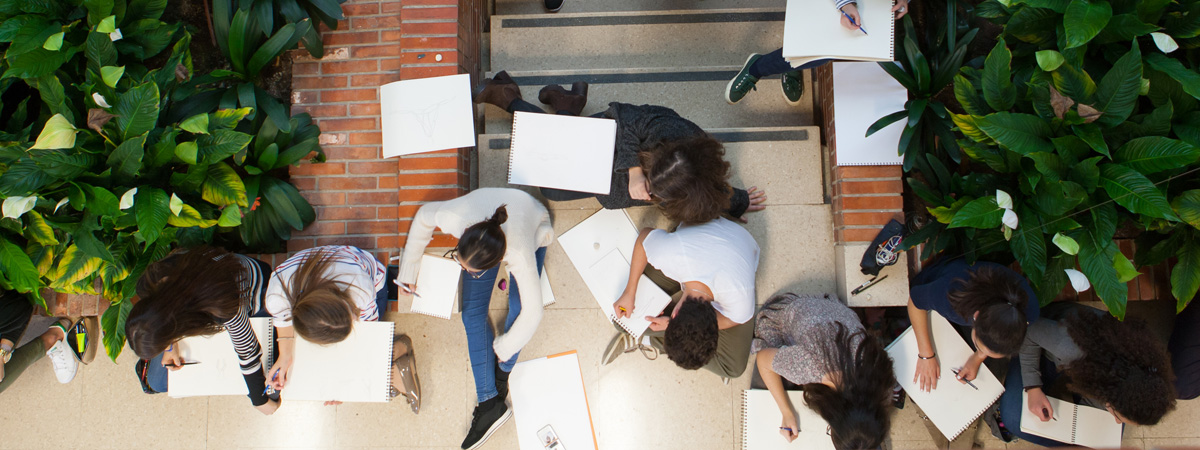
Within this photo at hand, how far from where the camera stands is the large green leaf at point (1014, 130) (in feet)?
6.19

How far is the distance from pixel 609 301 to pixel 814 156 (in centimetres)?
128

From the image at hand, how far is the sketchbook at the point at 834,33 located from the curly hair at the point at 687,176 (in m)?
0.61

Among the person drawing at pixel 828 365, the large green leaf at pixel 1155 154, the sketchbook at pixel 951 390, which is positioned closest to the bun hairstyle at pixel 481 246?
the person drawing at pixel 828 365

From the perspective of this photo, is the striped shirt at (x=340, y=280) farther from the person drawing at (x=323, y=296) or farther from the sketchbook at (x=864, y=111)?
the sketchbook at (x=864, y=111)

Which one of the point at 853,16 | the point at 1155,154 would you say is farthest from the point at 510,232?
the point at 1155,154

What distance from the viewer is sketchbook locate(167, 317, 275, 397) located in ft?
8.40

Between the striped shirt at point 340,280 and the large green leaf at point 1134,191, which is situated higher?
the large green leaf at point 1134,191

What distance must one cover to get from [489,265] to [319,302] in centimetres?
66

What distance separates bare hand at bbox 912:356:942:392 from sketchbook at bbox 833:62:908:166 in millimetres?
920

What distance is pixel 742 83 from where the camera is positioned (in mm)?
2764

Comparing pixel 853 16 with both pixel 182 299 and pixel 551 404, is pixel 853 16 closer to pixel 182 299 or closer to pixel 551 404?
pixel 551 404

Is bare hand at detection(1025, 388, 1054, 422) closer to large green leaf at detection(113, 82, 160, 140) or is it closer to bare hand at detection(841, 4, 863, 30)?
bare hand at detection(841, 4, 863, 30)

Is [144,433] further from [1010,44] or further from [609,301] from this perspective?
[1010,44]

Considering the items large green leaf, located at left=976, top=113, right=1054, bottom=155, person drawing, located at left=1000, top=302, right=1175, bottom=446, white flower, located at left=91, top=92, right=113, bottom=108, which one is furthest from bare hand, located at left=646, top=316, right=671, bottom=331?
white flower, located at left=91, top=92, right=113, bottom=108
